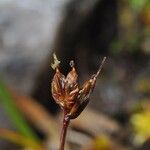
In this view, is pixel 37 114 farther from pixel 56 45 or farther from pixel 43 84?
pixel 56 45

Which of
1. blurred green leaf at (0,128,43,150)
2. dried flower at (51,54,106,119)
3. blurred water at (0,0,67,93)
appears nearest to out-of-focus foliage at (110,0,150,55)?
blurred water at (0,0,67,93)

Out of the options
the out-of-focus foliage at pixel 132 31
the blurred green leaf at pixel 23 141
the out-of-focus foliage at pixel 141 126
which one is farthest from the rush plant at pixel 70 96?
the out-of-focus foliage at pixel 132 31

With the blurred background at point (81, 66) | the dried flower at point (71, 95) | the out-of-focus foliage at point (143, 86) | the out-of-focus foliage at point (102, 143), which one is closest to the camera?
the dried flower at point (71, 95)

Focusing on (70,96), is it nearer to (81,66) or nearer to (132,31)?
(81,66)

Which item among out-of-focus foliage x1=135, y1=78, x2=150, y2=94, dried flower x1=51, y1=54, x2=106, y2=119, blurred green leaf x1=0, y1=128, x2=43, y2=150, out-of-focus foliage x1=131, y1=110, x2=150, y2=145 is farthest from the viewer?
out-of-focus foliage x1=135, y1=78, x2=150, y2=94

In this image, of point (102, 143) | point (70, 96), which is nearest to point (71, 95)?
point (70, 96)

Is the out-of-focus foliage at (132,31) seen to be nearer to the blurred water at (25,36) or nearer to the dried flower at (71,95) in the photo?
the blurred water at (25,36)

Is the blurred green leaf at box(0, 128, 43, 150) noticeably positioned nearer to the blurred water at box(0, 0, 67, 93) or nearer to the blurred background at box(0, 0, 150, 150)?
the blurred background at box(0, 0, 150, 150)

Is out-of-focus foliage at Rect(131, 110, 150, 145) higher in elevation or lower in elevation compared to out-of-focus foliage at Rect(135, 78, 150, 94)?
lower
